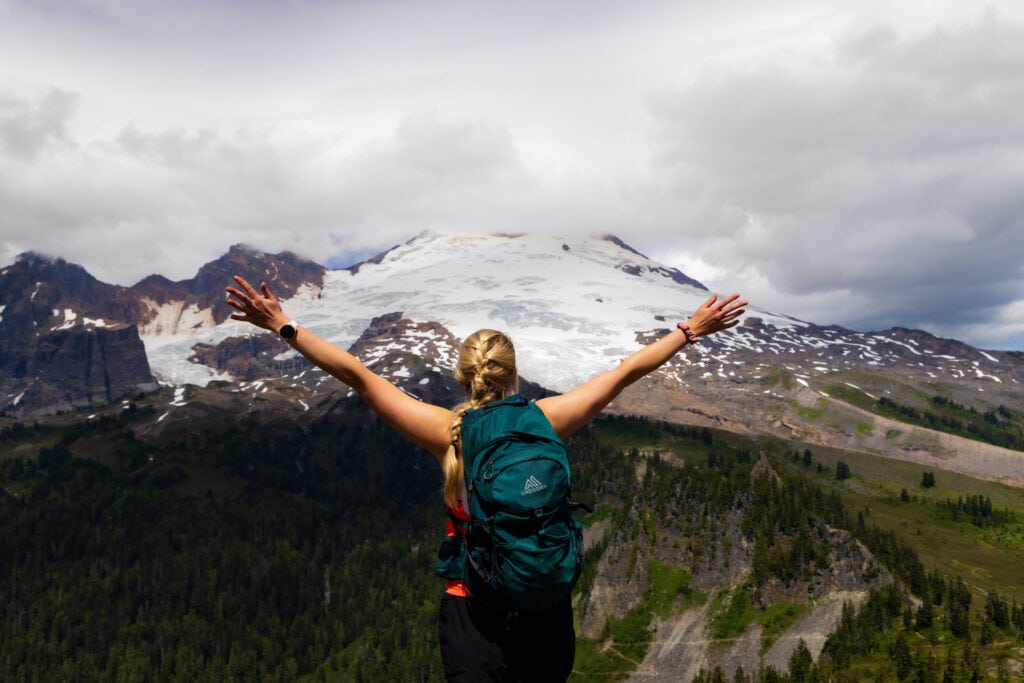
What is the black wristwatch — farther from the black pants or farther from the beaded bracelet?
the beaded bracelet

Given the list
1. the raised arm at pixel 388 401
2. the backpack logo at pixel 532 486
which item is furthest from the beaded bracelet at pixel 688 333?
the backpack logo at pixel 532 486

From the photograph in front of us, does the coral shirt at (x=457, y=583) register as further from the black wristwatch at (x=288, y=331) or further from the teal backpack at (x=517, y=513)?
the black wristwatch at (x=288, y=331)

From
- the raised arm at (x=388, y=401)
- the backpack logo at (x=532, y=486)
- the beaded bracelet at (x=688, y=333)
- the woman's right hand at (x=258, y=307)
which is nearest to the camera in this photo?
the backpack logo at (x=532, y=486)

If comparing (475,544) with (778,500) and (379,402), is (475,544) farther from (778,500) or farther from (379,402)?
(778,500)

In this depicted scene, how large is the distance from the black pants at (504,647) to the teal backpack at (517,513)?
439mm

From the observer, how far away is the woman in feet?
26.0

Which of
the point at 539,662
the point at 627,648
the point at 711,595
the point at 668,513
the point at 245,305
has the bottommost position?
the point at 627,648

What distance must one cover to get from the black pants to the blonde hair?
127 cm

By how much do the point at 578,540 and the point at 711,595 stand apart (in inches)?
7048

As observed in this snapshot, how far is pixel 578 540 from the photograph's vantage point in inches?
297

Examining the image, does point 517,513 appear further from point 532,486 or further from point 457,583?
point 457,583

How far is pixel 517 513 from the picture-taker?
23.7 feet

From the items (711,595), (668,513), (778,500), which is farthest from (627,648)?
(778,500)

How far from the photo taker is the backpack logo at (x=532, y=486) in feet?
23.9
